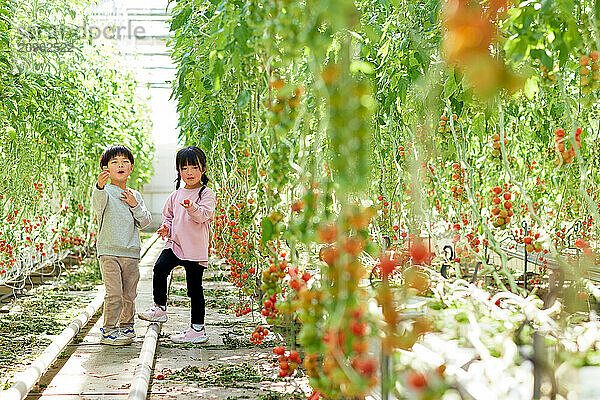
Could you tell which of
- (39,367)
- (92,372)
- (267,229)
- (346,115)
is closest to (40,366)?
(39,367)

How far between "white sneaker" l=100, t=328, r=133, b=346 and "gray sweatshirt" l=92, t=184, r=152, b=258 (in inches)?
18.0

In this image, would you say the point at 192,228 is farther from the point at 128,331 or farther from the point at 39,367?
the point at 39,367

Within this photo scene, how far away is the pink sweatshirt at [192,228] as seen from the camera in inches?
165

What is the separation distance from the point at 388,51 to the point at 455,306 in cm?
154

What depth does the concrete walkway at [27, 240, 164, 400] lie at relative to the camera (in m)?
3.27

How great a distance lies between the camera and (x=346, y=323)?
4.17 feet

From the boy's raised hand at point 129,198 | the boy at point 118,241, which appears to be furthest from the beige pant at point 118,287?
the boy's raised hand at point 129,198

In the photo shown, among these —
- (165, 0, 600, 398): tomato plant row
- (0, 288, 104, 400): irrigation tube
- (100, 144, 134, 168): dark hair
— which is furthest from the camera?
(100, 144, 134, 168): dark hair

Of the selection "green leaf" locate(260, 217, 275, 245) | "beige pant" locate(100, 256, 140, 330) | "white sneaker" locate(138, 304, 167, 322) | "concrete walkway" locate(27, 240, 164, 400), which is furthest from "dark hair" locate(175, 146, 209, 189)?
"green leaf" locate(260, 217, 275, 245)

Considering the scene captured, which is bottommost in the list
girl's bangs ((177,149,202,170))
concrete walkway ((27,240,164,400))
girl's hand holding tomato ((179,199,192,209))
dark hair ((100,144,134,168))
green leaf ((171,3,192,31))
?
concrete walkway ((27,240,164,400))

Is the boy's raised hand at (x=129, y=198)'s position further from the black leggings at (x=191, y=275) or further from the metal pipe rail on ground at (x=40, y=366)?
the metal pipe rail on ground at (x=40, y=366)

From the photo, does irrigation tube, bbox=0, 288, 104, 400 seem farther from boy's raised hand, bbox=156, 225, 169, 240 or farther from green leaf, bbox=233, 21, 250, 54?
green leaf, bbox=233, 21, 250, 54

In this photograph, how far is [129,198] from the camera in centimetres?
430

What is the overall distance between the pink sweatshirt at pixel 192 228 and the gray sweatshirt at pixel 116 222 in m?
0.18
